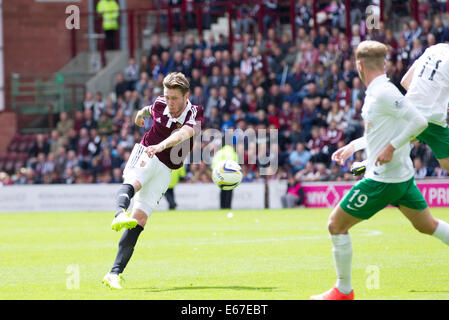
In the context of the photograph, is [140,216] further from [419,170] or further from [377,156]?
[419,170]

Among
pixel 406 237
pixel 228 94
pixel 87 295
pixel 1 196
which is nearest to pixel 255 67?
pixel 228 94

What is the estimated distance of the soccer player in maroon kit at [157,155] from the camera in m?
9.34

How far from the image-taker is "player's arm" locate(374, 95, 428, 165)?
7312mm

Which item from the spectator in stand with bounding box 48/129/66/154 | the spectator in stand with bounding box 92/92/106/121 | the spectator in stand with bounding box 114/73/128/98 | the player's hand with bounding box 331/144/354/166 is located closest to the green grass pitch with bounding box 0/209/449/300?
the player's hand with bounding box 331/144/354/166

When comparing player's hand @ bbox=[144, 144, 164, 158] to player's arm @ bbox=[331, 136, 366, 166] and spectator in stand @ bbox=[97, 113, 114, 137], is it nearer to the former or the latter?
player's arm @ bbox=[331, 136, 366, 166]

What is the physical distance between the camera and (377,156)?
7.47 m

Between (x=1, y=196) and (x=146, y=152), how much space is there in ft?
67.8

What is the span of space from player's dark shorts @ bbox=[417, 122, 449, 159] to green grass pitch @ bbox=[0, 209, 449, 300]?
1.41 metres

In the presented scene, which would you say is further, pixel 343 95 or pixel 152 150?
pixel 343 95

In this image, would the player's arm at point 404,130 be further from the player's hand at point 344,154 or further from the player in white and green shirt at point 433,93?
the player in white and green shirt at point 433,93

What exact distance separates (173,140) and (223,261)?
2.83 m

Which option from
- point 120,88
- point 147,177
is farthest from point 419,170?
point 147,177

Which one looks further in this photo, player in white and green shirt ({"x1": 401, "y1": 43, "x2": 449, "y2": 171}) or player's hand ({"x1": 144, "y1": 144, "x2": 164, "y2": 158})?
player in white and green shirt ({"x1": 401, "y1": 43, "x2": 449, "y2": 171})
